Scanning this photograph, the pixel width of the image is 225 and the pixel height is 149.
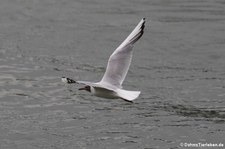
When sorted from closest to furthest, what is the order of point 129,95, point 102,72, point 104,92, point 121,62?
1. point 129,95
2. point 104,92
3. point 121,62
4. point 102,72

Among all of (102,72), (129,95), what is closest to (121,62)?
(129,95)

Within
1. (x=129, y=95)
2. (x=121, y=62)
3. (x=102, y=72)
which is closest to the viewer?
(x=129, y=95)

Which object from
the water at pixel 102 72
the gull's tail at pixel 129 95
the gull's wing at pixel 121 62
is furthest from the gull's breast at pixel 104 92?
the water at pixel 102 72

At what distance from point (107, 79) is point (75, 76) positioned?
11.3 feet

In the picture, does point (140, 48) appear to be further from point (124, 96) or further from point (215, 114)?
point (124, 96)

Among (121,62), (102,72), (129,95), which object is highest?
(102,72)

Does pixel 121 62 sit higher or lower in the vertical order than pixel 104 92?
higher

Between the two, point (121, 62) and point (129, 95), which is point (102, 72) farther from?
point (129, 95)

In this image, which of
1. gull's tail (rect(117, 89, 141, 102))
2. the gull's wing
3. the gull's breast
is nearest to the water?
the gull's wing

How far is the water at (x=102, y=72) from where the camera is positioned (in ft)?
42.7

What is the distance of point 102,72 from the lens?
1574 cm

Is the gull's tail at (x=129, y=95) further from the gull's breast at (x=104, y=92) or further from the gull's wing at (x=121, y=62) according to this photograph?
the gull's wing at (x=121, y=62)

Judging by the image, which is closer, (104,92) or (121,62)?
(104,92)

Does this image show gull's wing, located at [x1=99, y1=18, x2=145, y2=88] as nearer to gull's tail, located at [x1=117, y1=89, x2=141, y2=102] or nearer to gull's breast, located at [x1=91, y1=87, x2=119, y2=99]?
gull's breast, located at [x1=91, y1=87, x2=119, y2=99]
